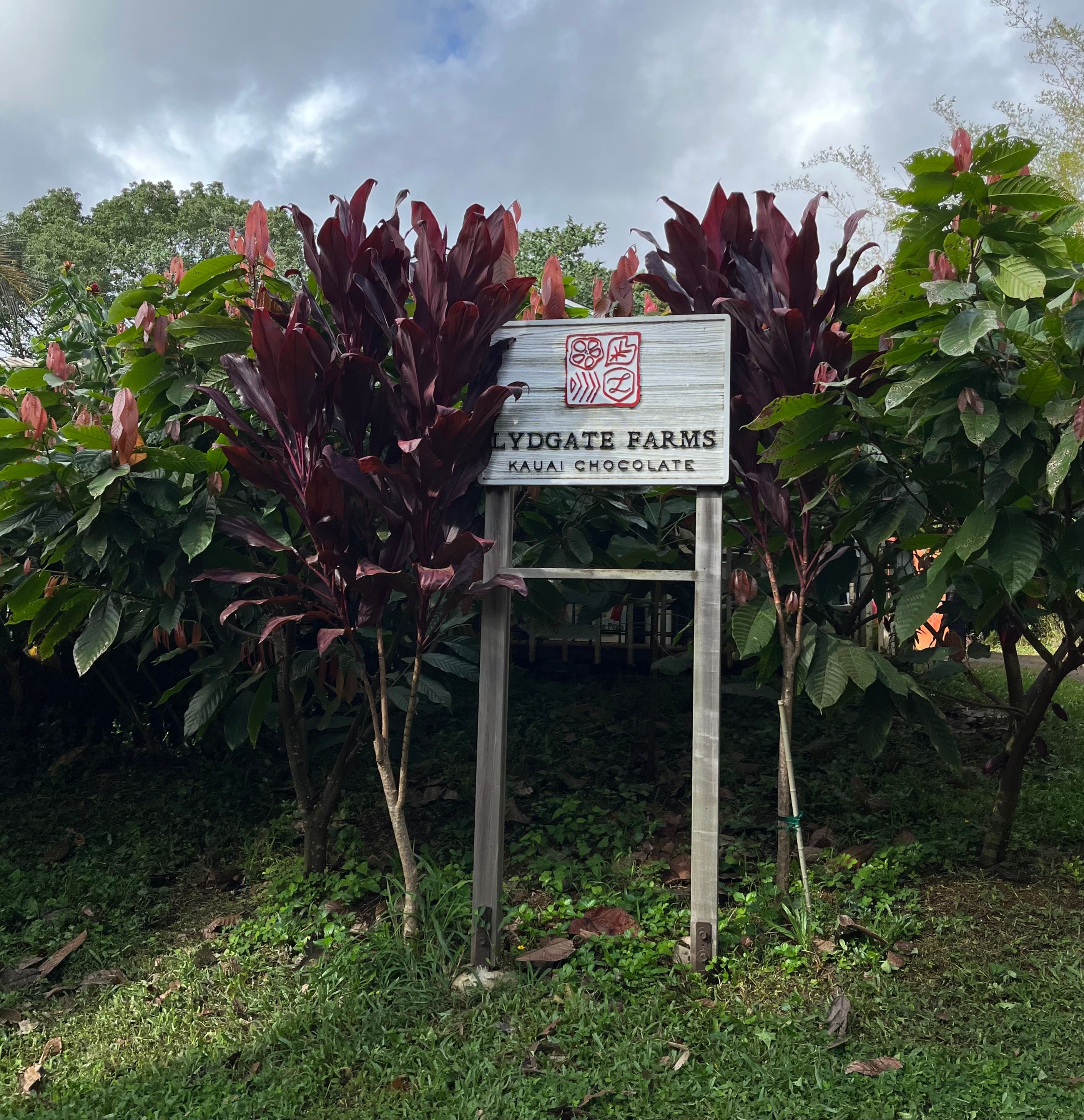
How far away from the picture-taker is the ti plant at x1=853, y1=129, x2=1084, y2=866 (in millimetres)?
2662

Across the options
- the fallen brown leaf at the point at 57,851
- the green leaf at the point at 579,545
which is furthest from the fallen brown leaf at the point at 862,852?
the fallen brown leaf at the point at 57,851

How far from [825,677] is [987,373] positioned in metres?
1.04

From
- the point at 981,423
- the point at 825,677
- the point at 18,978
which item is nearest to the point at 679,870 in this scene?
the point at 825,677

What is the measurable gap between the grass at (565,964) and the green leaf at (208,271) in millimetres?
2183

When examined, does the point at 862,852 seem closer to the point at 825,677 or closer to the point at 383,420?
the point at 825,677

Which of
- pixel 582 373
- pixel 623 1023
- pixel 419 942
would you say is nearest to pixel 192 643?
pixel 419 942

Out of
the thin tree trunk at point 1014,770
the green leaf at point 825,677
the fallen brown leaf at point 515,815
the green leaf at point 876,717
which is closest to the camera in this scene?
the green leaf at point 825,677

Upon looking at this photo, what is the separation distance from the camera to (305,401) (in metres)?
3.03

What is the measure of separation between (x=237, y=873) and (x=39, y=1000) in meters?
0.85

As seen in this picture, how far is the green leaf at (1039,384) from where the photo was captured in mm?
2666

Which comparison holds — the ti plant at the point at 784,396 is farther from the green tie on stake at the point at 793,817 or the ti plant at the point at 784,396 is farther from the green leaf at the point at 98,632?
the green leaf at the point at 98,632

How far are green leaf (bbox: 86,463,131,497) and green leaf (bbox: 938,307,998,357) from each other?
2439 millimetres

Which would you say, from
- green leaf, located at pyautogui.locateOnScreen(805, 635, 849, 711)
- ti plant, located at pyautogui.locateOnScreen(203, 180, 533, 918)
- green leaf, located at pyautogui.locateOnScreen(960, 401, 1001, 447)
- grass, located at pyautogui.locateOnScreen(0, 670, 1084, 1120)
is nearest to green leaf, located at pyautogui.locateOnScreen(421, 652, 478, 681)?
ti plant, located at pyautogui.locateOnScreen(203, 180, 533, 918)

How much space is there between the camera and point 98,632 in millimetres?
3281
